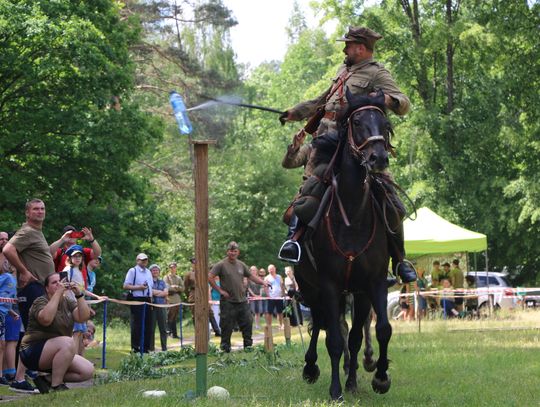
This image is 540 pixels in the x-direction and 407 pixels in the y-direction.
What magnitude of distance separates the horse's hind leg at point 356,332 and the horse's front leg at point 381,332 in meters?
0.58

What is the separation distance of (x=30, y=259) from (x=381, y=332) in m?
4.74

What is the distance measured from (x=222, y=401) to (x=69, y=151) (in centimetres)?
1956

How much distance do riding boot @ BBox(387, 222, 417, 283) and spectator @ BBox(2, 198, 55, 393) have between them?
4.43 m

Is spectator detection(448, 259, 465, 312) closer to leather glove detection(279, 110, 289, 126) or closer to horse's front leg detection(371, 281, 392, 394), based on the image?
leather glove detection(279, 110, 289, 126)

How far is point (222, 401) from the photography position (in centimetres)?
955

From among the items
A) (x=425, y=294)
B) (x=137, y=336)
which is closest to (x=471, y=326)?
(x=425, y=294)

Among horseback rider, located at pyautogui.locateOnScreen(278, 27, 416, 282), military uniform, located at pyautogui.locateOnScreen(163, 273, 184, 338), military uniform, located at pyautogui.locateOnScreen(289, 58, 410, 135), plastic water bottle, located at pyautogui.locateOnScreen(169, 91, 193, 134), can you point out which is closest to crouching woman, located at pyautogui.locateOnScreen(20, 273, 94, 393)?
horseback rider, located at pyautogui.locateOnScreen(278, 27, 416, 282)

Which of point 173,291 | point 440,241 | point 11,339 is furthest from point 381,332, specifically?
point 440,241

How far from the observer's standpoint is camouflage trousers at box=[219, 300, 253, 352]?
19.4 meters

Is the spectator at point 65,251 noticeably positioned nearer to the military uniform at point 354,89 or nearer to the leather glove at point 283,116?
the leather glove at point 283,116

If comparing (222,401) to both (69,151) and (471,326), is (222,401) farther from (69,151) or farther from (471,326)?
(69,151)

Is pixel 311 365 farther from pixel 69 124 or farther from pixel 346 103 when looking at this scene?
pixel 69 124

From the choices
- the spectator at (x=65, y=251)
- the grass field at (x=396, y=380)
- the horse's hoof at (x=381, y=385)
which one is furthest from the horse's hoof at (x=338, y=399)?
the spectator at (x=65, y=251)

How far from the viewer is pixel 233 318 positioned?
1981 cm
